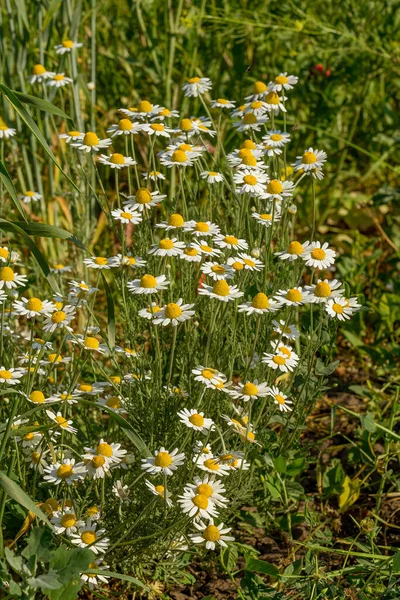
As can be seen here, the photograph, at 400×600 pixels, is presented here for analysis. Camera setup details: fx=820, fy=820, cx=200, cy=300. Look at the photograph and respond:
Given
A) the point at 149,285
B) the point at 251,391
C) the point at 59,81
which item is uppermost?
the point at 59,81

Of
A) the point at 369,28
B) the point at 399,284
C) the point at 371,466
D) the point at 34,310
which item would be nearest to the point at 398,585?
the point at 371,466

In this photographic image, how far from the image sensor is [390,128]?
150 inches

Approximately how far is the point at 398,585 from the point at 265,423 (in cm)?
50

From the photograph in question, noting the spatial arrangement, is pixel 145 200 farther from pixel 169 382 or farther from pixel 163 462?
pixel 163 462

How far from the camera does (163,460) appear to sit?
169cm

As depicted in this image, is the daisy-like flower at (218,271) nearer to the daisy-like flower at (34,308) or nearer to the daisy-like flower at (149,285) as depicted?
the daisy-like flower at (149,285)

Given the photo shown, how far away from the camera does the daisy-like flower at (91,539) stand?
174 centimetres

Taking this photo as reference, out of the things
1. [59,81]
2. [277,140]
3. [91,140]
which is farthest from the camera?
[59,81]

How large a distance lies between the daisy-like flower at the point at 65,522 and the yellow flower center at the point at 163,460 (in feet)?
0.75

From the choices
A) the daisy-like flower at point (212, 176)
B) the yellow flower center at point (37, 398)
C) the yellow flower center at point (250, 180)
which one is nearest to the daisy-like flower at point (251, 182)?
the yellow flower center at point (250, 180)

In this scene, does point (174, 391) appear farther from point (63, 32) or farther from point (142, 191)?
point (63, 32)

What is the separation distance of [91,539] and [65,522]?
0.07 meters

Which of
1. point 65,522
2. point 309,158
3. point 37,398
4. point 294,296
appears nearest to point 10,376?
point 37,398

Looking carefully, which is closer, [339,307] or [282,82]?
[339,307]
